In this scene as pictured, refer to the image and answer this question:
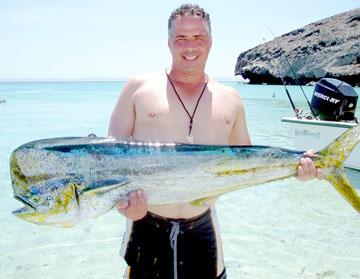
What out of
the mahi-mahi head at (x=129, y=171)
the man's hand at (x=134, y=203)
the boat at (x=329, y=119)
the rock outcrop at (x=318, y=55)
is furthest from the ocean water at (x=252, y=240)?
the rock outcrop at (x=318, y=55)

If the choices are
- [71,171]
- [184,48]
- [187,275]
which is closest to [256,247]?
[187,275]

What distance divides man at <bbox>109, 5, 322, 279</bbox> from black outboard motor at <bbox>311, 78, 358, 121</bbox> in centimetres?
580

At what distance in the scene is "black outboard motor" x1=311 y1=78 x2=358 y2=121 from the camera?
286 inches

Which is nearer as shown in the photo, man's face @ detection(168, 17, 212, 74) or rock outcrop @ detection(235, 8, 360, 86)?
man's face @ detection(168, 17, 212, 74)

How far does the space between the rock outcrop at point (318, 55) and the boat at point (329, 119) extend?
43.4 metres

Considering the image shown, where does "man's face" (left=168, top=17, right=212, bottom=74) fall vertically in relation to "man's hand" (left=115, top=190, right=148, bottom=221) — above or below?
above

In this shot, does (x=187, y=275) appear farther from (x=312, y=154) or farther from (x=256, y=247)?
(x=256, y=247)

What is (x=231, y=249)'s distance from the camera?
4.32 meters

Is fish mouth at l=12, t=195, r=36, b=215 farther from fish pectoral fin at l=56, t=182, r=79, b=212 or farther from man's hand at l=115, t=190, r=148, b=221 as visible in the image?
man's hand at l=115, t=190, r=148, b=221

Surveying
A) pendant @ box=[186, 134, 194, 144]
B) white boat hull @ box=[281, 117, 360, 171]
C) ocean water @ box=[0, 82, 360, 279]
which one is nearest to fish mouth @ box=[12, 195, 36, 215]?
pendant @ box=[186, 134, 194, 144]

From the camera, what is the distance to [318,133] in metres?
7.60

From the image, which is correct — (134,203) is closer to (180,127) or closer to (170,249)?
(170,249)

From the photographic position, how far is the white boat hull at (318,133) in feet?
23.2

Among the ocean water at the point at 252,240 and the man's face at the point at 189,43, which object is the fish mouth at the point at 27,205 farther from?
the ocean water at the point at 252,240
